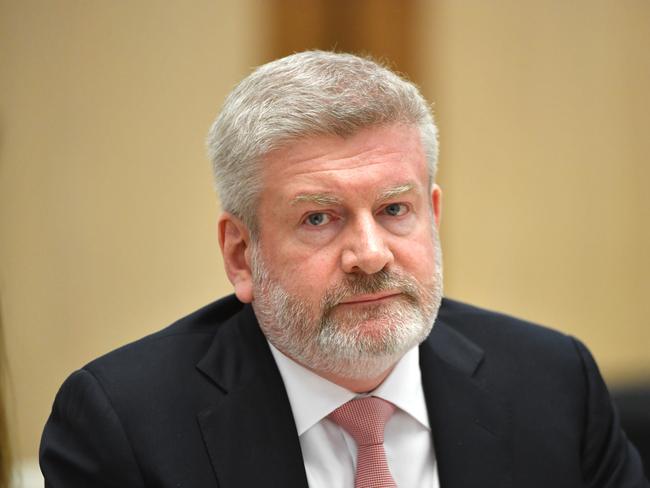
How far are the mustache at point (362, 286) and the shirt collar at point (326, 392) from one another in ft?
0.78

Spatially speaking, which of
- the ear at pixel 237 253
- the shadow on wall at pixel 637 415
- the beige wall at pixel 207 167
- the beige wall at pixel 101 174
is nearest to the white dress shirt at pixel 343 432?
the ear at pixel 237 253

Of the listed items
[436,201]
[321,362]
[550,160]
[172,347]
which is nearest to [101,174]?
[172,347]

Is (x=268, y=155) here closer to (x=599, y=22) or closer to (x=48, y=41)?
(x=48, y=41)

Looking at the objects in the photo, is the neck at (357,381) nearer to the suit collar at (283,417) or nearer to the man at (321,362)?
the man at (321,362)

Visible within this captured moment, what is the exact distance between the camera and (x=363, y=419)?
7.28 feet

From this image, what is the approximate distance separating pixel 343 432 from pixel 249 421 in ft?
0.75

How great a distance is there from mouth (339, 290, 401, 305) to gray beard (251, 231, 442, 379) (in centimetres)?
1

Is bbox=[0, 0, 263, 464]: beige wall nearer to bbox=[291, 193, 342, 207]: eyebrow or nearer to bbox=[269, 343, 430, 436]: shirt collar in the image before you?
bbox=[269, 343, 430, 436]: shirt collar

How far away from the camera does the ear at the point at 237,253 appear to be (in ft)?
7.50

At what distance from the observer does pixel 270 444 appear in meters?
2.16

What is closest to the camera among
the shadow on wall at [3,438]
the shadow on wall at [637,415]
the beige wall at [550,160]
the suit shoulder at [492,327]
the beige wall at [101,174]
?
the shadow on wall at [3,438]

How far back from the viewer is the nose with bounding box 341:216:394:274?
2045 millimetres

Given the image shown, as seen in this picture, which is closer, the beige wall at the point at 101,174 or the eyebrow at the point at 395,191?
the eyebrow at the point at 395,191

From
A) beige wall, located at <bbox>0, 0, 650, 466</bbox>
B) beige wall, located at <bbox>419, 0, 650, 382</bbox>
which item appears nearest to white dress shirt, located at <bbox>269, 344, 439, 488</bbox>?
beige wall, located at <bbox>0, 0, 650, 466</bbox>
